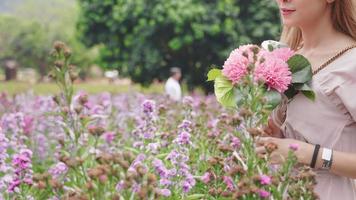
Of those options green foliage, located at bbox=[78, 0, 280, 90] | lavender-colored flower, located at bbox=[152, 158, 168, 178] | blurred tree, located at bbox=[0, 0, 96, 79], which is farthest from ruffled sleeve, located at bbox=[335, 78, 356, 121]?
blurred tree, located at bbox=[0, 0, 96, 79]

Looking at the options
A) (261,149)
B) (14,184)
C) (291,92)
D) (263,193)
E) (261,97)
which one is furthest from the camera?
(14,184)

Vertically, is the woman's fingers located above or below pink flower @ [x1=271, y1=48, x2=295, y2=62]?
below

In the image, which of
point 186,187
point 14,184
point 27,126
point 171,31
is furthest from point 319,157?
point 171,31

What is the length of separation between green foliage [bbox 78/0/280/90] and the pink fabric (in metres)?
13.8

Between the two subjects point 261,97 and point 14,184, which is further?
point 14,184

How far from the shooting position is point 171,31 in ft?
57.0

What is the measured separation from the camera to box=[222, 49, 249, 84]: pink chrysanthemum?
2.52 metres

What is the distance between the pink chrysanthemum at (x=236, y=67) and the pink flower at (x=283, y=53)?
0.13m

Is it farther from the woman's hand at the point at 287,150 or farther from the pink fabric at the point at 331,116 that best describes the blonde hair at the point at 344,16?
the woman's hand at the point at 287,150

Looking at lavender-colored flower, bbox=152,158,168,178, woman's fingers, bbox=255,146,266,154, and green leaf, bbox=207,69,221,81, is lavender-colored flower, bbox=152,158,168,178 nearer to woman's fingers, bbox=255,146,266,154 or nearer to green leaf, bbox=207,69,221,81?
green leaf, bbox=207,69,221,81

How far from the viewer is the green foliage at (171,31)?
54.7 feet

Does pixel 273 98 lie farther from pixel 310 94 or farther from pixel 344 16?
pixel 344 16

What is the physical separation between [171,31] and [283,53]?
14.8 m

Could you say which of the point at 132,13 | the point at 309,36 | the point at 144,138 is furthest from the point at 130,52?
the point at 309,36
